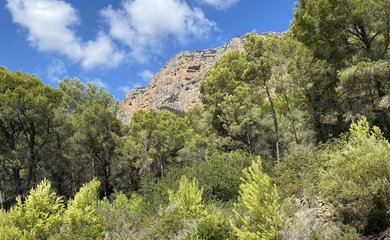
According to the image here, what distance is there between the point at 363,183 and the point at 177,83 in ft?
397

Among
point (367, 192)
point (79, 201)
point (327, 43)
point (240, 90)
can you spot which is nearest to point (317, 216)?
point (367, 192)

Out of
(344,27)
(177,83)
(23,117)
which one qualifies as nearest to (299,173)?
(344,27)

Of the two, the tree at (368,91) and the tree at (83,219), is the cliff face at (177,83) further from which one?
the tree at (368,91)

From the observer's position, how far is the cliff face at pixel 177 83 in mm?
125250

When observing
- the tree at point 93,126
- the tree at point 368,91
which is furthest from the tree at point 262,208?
the tree at point 93,126

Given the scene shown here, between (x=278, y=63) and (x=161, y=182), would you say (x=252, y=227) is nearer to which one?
(x=161, y=182)

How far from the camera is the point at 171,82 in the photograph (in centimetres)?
13275

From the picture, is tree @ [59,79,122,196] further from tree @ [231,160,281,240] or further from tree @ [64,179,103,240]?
tree @ [231,160,281,240]

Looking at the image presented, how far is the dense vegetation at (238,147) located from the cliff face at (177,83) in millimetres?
83379

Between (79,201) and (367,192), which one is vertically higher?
(79,201)

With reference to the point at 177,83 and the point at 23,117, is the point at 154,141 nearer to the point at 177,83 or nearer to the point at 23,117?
the point at 23,117

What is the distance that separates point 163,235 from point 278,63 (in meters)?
15.0

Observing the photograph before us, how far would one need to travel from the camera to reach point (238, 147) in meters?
33.0

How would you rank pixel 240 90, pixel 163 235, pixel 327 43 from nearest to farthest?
pixel 163 235, pixel 327 43, pixel 240 90
